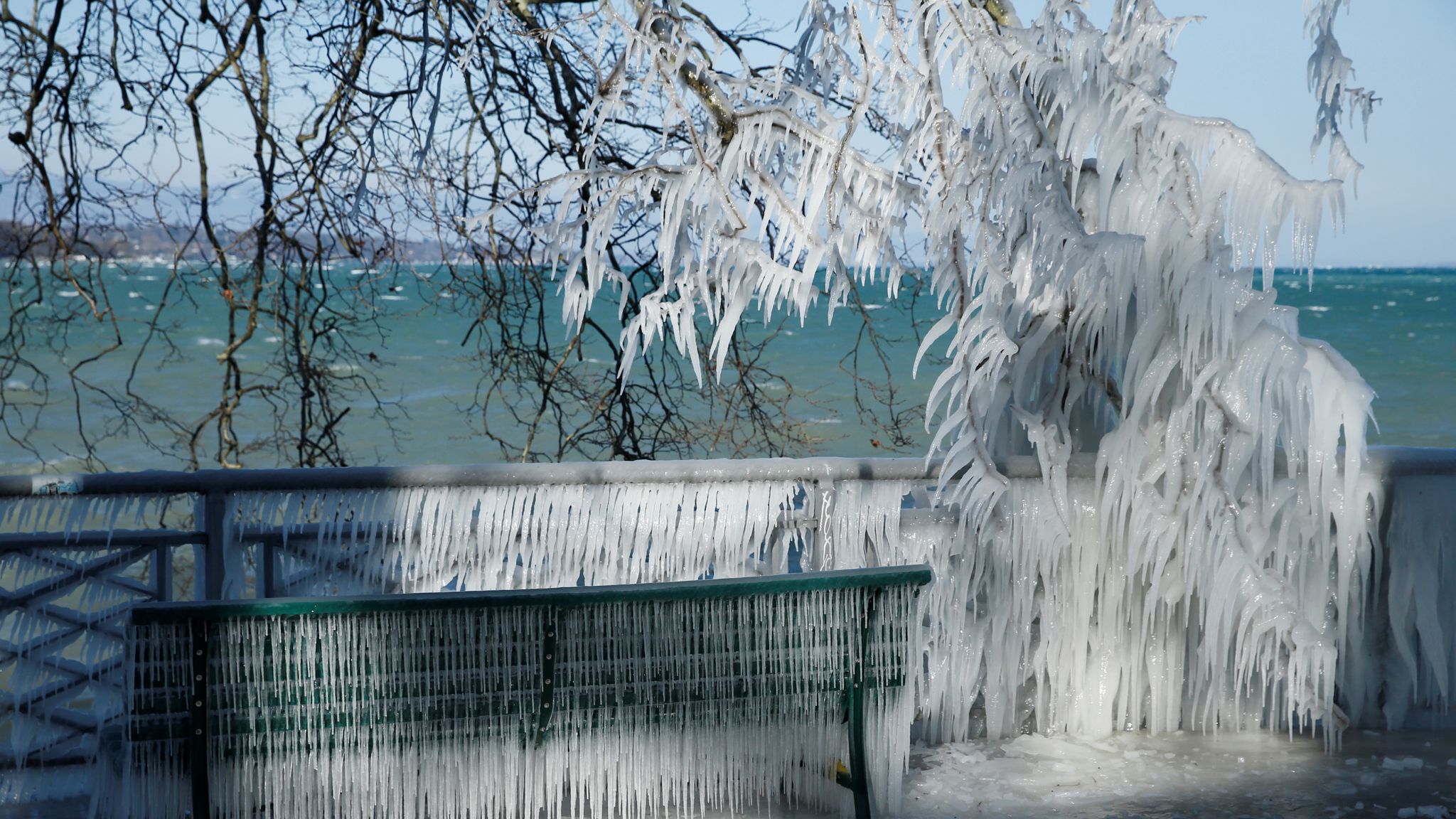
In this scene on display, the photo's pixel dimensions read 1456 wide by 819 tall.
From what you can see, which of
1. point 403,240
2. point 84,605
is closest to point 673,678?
point 84,605

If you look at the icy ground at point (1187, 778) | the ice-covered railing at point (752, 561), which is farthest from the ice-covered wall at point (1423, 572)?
the icy ground at point (1187, 778)

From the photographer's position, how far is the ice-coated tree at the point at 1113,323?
3.61 metres

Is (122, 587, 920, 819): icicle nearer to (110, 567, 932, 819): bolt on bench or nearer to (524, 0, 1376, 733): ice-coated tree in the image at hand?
(110, 567, 932, 819): bolt on bench

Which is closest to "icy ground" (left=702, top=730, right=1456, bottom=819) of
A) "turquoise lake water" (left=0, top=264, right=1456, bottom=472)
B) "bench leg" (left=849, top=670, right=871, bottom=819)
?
"bench leg" (left=849, top=670, right=871, bottom=819)

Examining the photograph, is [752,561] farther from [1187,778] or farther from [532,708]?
[1187,778]

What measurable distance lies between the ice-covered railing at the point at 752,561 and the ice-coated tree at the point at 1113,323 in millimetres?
25

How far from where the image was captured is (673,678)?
3094mm

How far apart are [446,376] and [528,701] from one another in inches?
1029

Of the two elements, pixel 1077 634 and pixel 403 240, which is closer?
pixel 1077 634

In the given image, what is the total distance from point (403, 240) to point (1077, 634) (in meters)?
4.48

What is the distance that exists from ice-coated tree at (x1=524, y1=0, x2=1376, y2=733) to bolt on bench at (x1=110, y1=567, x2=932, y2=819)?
834 millimetres

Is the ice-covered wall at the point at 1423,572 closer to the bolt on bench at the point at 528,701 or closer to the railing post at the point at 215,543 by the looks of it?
the bolt on bench at the point at 528,701

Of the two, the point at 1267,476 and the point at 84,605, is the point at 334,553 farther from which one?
the point at 1267,476

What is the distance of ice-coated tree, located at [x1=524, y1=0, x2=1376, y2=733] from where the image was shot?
11.8 feet
